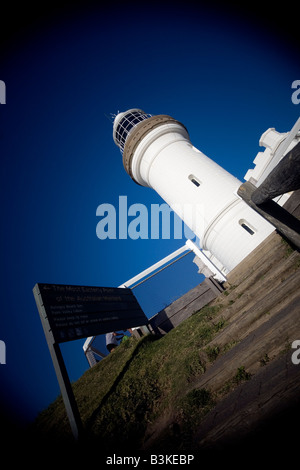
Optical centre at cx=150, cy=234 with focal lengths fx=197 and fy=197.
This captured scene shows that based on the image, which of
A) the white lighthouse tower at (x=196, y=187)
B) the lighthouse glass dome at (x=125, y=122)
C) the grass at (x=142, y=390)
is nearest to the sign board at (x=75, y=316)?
the grass at (x=142, y=390)

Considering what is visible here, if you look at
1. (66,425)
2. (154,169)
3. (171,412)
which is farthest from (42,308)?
(154,169)

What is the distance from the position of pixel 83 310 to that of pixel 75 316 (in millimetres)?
370

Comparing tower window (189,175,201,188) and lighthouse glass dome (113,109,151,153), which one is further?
lighthouse glass dome (113,109,151,153)

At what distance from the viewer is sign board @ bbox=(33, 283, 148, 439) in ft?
12.4

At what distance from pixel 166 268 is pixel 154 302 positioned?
167 centimetres

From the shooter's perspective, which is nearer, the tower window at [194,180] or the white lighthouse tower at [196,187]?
the white lighthouse tower at [196,187]

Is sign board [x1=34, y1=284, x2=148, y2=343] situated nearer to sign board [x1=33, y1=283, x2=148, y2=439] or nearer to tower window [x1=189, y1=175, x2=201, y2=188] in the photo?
sign board [x1=33, y1=283, x2=148, y2=439]

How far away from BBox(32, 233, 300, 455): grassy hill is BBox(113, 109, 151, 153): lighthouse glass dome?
539 inches

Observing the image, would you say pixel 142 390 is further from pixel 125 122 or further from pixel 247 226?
pixel 125 122

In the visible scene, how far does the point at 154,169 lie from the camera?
11953 mm

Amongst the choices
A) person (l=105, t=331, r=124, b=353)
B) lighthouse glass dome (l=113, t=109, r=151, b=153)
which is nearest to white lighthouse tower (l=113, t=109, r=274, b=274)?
lighthouse glass dome (l=113, t=109, r=151, b=153)

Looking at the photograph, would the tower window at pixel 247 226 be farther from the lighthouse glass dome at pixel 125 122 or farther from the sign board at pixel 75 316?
the lighthouse glass dome at pixel 125 122

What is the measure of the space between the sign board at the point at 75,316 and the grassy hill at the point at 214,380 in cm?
83

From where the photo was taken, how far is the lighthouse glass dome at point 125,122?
14781mm
